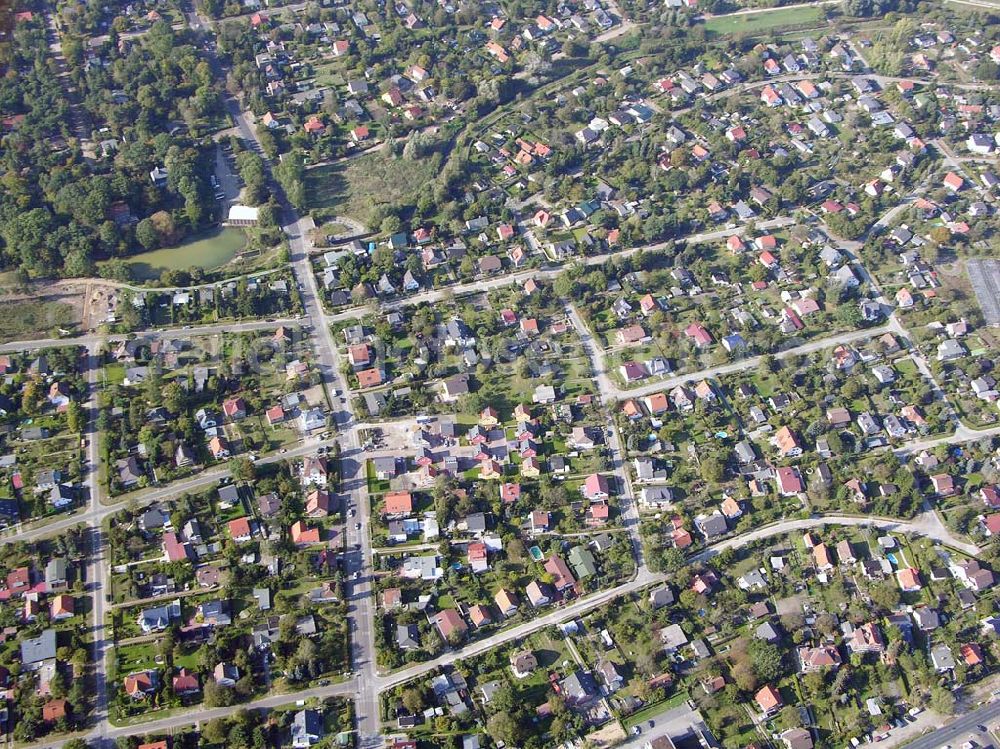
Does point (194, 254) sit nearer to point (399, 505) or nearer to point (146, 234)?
point (146, 234)

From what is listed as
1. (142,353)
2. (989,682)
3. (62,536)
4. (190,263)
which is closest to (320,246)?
(190,263)

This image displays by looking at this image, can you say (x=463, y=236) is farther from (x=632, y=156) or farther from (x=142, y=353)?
(x=142, y=353)

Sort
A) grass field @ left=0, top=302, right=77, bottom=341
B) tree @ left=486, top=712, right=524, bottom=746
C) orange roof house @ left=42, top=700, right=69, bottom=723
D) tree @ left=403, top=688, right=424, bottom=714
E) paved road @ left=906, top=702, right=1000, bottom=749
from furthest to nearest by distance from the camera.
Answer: grass field @ left=0, top=302, right=77, bottom=341 → paved road @ left=906, top=702, right=1000, bottom=749 → tree @ left=403, top=688, right=424, bottom=714 → orange roof house @ left=42, top=700, right=69, bottom=723 → tree @ left=486, top=712, right=524, bottom=746

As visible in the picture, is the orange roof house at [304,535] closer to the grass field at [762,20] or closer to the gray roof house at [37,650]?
the gray roof house at [37,650]

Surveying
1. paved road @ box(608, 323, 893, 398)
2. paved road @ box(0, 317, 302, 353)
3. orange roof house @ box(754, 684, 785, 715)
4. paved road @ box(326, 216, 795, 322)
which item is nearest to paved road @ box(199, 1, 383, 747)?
paved road @ box(0, 317, 302, 353)

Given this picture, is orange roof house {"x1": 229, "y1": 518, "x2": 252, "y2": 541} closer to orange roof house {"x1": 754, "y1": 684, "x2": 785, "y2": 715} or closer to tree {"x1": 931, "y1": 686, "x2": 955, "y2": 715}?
orange roof house {"x1": 754, "y1": 684, "x2": 785, "y2": 715}
